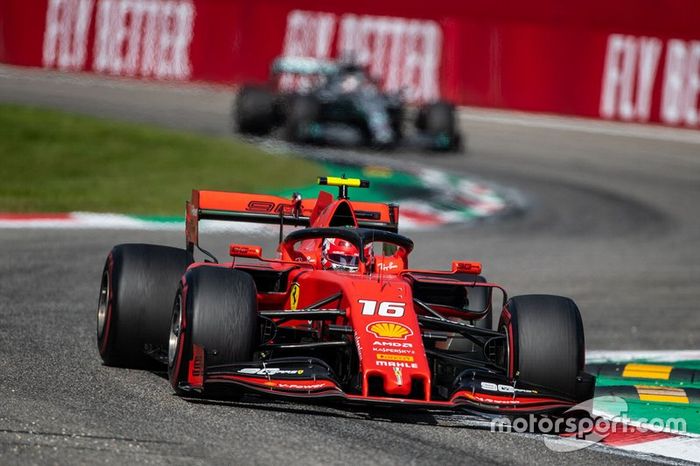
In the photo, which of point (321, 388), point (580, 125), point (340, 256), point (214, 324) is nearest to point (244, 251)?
point (340, 256)

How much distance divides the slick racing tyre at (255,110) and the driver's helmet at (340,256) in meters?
15.1

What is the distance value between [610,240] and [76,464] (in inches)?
465

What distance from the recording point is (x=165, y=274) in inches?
329

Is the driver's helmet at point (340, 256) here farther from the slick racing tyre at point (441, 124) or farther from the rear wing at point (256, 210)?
the slick racing tyre at point (441, 124)

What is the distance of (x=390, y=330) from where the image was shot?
7328mm

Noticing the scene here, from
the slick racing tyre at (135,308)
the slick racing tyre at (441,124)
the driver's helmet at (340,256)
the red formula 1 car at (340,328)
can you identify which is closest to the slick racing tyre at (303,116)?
the slick racing tyre at (441,124)

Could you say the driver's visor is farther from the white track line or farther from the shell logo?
the white track line

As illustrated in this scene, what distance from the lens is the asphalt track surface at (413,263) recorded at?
6.54 m

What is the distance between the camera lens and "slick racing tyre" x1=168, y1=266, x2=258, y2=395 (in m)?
7.25

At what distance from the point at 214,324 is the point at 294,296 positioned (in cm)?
118

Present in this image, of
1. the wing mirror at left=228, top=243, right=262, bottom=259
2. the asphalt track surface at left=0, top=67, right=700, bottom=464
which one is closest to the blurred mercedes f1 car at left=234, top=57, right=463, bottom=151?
the asphalt track surface at left=0, top=67, right=700, bottom=464

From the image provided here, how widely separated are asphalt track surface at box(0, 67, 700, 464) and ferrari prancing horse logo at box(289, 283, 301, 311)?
0.94 metres

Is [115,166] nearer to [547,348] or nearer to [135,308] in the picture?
[135,308]

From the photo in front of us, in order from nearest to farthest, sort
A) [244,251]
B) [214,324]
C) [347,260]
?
[214,324] < [244,251] < [347,260]
